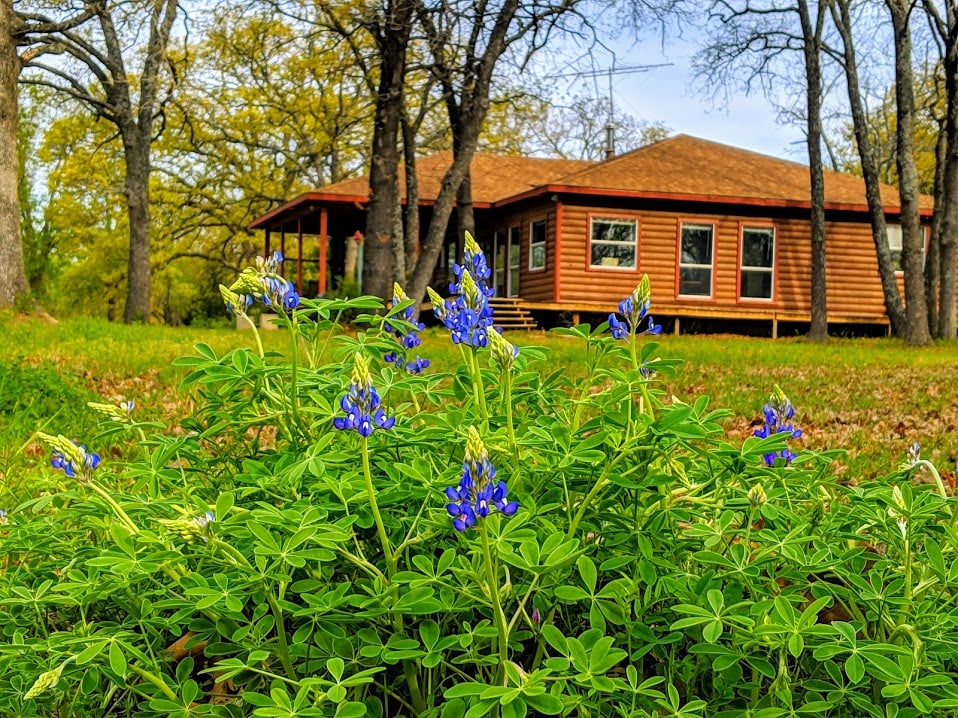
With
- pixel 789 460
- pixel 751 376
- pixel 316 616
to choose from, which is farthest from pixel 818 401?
pixel 316 616

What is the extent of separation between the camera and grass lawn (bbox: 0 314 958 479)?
663cm

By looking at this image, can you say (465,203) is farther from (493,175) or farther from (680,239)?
(493,175)

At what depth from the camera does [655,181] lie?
80.7 ft

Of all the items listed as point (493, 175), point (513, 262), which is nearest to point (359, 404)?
point (513, 262)

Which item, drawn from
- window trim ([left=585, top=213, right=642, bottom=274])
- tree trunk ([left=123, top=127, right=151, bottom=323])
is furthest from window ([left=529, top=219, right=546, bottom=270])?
tree trunk ([left=123, top=127, right=151, bottom=323])

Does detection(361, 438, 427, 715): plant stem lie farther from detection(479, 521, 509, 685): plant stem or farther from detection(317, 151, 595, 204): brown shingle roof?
detection(317, 151, 595, 204): brown shingle roof

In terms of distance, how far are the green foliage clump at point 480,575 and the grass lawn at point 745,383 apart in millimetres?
2752

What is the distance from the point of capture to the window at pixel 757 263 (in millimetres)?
25203

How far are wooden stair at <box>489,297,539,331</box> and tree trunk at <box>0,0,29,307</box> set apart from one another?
11296 millimetres

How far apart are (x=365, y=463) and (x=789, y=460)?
4.82ft

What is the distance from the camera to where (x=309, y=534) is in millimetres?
1744

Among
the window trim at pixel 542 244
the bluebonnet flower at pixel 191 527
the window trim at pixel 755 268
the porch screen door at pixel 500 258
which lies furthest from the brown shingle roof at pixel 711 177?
the bluebonnet flower at pixel 191 527

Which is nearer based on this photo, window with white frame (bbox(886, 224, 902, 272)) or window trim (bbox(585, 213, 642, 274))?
window trim (bbox(585, 213, 642, 274))

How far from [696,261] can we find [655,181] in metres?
2.50
